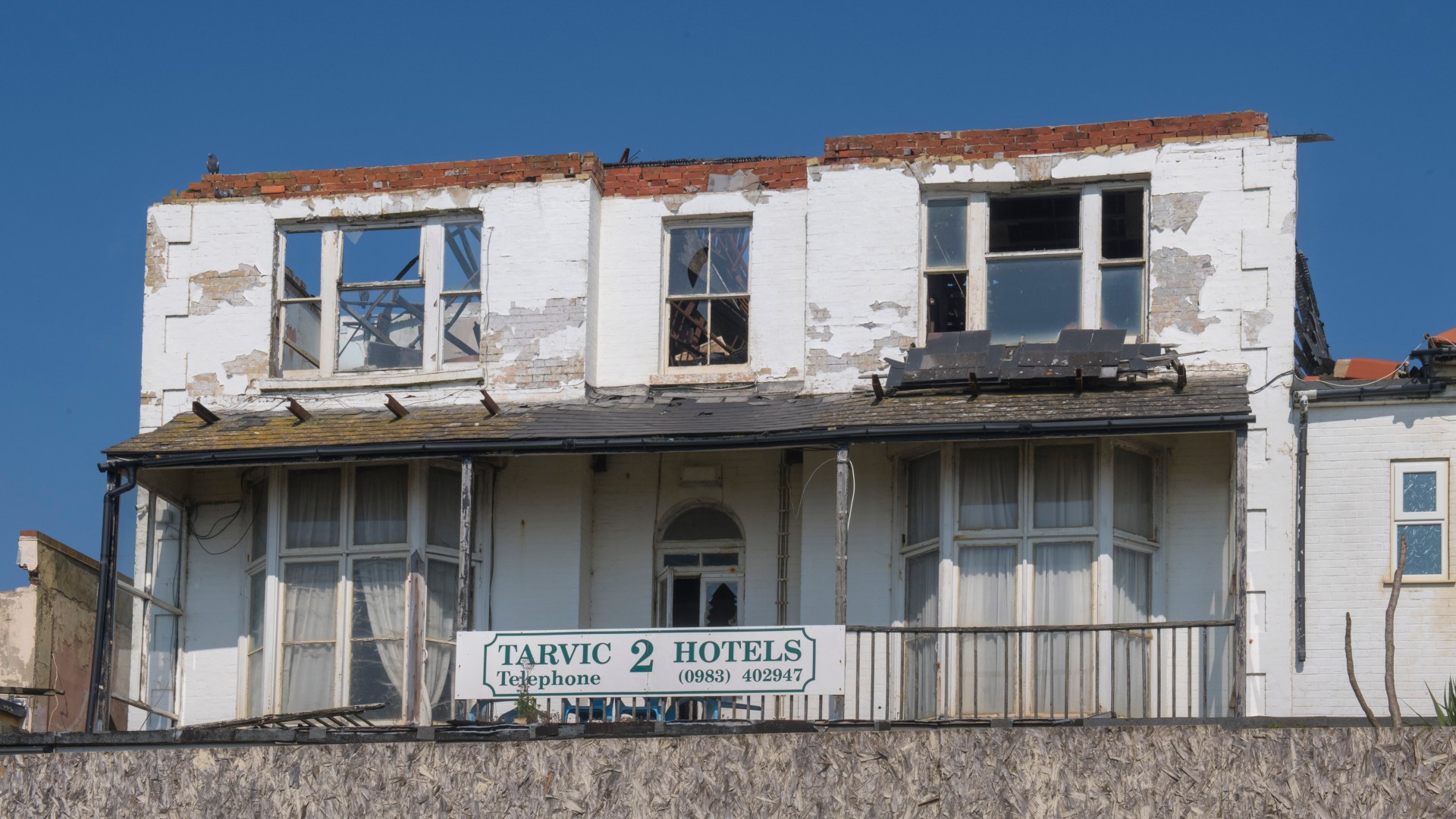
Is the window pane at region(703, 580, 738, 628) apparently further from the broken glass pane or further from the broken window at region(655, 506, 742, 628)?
the broken glass pane

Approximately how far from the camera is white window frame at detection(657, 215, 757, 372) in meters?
21.6

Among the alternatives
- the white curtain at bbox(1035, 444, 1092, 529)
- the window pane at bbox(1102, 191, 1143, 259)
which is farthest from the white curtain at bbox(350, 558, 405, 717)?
the window pane at bbox(1102, 191, 1143, 259)

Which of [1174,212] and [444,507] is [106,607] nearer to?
[444,507]

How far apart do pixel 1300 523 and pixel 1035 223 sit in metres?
3.77

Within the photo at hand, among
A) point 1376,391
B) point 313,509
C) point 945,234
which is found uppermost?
point 945,234

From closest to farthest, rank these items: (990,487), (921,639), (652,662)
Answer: (652,662), (921,639), (990,487)

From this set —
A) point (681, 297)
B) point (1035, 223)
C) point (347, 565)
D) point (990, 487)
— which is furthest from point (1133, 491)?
point (347, 565)

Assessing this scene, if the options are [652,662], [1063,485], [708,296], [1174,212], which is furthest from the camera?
[708,296]

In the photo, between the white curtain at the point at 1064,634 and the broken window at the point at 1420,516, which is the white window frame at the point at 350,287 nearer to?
the white curtain at the point at 1064,634

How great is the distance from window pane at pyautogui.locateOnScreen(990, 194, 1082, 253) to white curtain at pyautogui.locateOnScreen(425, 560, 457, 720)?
5.89m

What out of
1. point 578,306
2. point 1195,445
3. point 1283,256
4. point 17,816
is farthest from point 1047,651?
point 17,816

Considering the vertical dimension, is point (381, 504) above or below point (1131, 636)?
above

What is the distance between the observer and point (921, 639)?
64.8 ft

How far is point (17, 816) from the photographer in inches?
706
